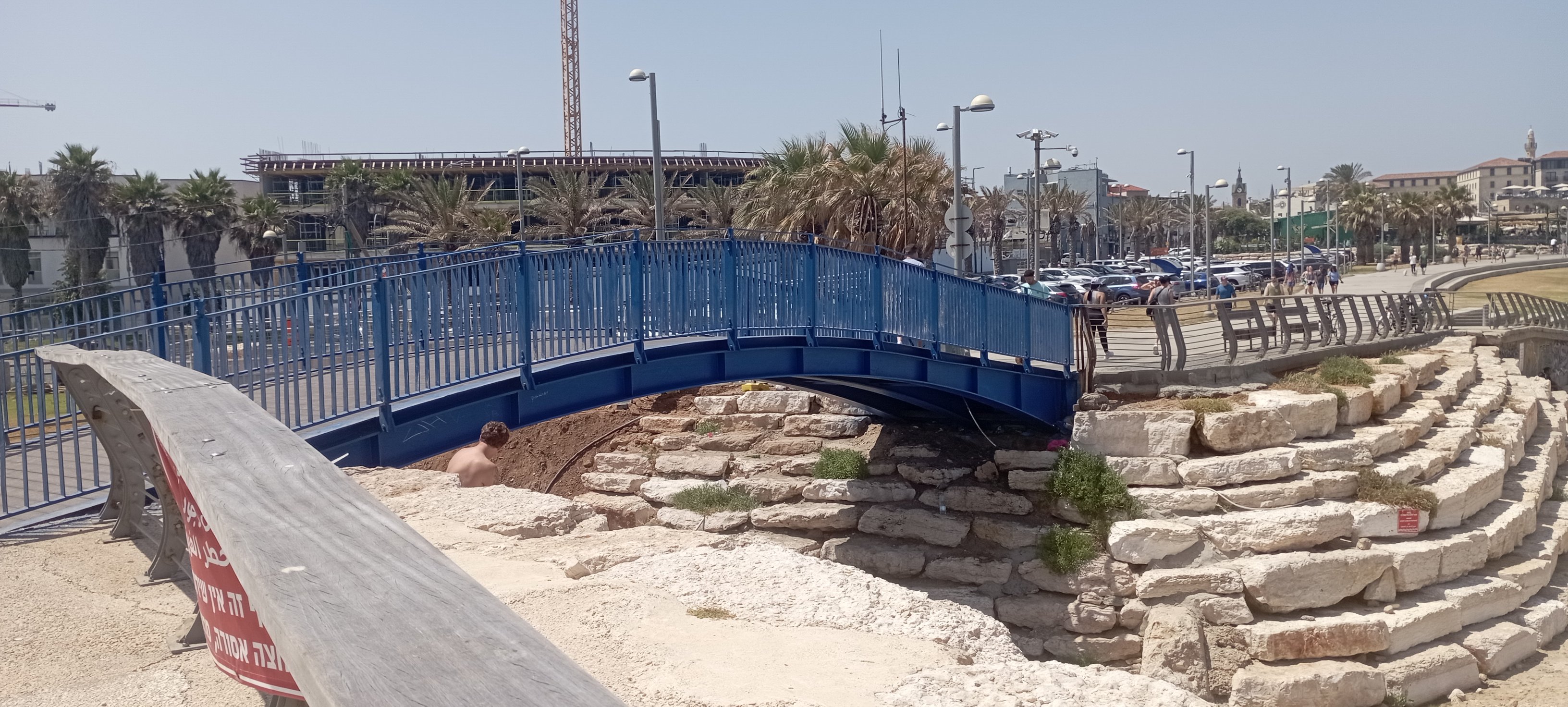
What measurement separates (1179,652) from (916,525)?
165 inches

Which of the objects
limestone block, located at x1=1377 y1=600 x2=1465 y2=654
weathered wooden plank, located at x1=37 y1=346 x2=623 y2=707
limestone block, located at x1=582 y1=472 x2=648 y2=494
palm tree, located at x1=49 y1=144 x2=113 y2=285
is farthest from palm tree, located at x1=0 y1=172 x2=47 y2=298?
weathered wooden plank, located at x1=37 y1=346 x2=623 y2=707

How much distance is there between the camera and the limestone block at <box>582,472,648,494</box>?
→ 17.6 m

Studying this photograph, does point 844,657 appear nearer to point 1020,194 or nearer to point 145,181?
point 145,181

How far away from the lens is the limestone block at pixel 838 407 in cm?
1898

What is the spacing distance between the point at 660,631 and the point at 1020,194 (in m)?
58.8

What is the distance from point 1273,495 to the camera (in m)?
13.8

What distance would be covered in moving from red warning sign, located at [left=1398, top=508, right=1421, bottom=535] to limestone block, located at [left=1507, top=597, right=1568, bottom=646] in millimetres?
1465

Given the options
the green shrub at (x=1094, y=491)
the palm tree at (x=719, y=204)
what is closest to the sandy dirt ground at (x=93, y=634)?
the green shrub at (x=1094, y=491)

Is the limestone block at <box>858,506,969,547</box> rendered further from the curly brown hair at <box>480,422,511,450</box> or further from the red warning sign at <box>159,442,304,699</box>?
the red warning sign at <box>159,442,304,699</box>

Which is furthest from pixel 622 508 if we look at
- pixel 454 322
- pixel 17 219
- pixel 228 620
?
pixel 17 219

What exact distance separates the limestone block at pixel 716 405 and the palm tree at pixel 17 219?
1172 inches

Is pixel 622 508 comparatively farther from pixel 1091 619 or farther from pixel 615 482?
pixel 1091 619

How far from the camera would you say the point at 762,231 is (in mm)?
12805

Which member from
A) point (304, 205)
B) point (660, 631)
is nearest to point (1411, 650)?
point (660, 631)
